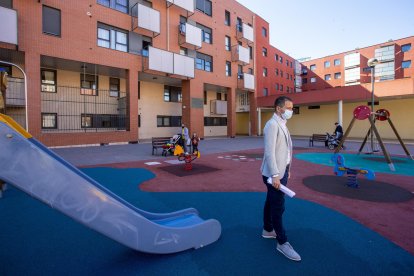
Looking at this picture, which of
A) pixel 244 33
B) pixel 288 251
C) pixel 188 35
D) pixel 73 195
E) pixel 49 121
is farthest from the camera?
pixel 244 33

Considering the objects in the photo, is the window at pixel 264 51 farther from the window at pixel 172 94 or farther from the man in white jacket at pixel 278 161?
the man in white jacket at pixel 278 161

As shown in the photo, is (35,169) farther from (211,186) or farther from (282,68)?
(282,68)

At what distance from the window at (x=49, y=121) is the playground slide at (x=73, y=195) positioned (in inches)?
694

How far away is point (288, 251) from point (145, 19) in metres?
20.4

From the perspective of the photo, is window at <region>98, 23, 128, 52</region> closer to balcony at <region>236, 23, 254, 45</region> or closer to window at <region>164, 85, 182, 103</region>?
window at <region>164, 85, 182, 103</region>

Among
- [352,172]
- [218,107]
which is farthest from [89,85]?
→ [352,172]

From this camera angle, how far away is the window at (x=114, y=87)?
20.6 metres

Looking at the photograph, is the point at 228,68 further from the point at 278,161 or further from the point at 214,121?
the point at 278,161

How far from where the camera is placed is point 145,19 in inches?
742

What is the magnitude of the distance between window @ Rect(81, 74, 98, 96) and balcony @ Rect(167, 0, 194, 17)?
957 cm

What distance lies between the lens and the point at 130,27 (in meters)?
19.0

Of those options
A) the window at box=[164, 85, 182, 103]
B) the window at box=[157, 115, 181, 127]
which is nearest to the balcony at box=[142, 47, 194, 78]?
the window at box=[164, 85, 182, 103]

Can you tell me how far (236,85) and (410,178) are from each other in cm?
2238

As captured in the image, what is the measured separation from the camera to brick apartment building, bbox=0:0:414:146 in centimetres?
1480
